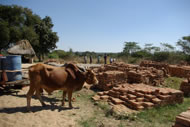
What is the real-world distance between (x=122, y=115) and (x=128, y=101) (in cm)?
113

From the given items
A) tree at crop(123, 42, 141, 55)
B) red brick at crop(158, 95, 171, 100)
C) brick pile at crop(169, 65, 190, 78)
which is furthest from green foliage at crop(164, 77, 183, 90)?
tree at crop(123, 42, 141, 55)

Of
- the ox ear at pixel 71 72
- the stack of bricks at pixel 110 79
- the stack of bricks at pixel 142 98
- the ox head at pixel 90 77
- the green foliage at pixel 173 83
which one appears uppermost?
the ox ear at pixel 71 72

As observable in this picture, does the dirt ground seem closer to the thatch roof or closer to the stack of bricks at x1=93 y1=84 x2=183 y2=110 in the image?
the stack of bricks at x1=93 y1=84 x2=183 y2=110

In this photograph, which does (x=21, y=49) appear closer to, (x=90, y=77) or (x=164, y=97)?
(x=90, y=77)

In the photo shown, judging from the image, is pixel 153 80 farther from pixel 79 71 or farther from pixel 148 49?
pixel 148 49

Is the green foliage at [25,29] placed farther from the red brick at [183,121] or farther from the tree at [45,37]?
the red brick at [183,121]

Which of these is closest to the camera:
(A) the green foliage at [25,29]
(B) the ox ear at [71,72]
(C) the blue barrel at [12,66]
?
(B) the ox ear at [71,72]

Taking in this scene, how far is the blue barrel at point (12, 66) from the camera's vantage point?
18.5 ft

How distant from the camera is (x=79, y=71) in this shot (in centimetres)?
507

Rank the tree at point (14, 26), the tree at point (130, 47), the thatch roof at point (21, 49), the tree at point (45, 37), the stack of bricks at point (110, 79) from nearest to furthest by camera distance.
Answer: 1. the stack of bricks at point (110, 79)
2. the thatch roof at point (21, 49)
3. the tree at point (14, 26)
4. the tree at point (45, 37)
5. the tree at point (130, 47)

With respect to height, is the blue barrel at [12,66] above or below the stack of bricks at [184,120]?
above

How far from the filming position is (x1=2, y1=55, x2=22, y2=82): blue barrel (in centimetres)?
563

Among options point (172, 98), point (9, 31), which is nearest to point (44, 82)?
point (172, 98)

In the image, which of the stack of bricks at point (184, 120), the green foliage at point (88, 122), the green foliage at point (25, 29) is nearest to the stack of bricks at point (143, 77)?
the green foliage at point (88, 122)
